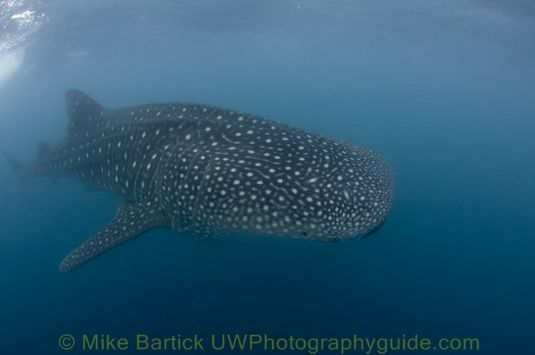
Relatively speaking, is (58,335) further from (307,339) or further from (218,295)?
(307,339)

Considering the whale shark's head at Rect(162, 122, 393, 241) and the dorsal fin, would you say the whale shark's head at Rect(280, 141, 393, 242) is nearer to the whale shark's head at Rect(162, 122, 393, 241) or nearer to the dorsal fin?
the whale shark's head at Rect(162, 122, 393, 241)

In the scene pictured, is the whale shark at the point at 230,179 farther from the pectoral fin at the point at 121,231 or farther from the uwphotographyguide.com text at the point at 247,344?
the uwphotographyguide.com text at the point at 247,344

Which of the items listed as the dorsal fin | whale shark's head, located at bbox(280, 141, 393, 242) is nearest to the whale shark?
whale shark's head, located at bbox(280, 141, 393, 242)

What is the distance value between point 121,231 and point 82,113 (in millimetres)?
4211

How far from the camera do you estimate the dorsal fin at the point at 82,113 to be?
29.3 feet

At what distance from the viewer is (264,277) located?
1020 cm

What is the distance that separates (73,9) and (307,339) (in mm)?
→ 26690

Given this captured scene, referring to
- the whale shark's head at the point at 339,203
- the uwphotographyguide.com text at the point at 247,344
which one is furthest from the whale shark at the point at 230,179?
the uwphotographyguide.com text at the point at 247,344

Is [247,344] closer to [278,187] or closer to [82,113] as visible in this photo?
[278,187]

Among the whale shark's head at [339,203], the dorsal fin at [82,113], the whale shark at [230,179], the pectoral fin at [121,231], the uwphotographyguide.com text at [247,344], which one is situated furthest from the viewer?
the dorsal fin at [82,113]

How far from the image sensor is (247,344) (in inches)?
345

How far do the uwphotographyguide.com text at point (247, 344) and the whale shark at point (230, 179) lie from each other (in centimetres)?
343

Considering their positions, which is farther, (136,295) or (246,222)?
(136,295)

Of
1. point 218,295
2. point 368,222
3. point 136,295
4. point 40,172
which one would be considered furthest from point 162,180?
point 40,172
